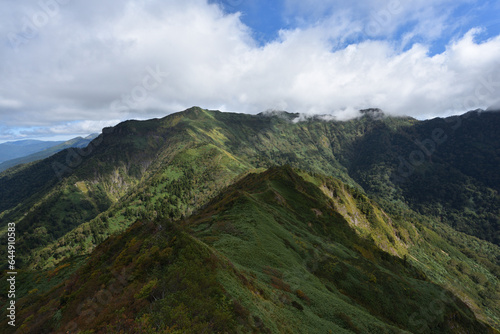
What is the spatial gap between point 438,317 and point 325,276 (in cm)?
3034

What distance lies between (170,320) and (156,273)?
6.51 meters

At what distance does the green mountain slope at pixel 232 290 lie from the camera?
18898mm

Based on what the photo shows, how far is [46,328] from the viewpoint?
961 inches

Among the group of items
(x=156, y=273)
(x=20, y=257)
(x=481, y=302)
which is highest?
(x=156, y=273)

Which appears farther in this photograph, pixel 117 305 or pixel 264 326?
pixel 264 326

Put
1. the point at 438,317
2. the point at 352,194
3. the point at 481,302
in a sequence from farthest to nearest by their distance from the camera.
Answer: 1. the point at 352,194
2. the point at 481,302
3. the point at 438,317

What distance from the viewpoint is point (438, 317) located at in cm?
5244

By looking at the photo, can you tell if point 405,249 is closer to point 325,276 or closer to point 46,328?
point 325,276

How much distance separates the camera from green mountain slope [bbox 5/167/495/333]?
1890 cm

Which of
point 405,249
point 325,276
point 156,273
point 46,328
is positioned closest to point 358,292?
point 325,276

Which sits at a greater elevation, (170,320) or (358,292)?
(170,320)

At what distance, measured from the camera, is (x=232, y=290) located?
2319 centimetres

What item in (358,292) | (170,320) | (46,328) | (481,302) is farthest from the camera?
(481,302)

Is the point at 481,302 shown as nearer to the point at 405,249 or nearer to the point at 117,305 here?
the point at 405,249
